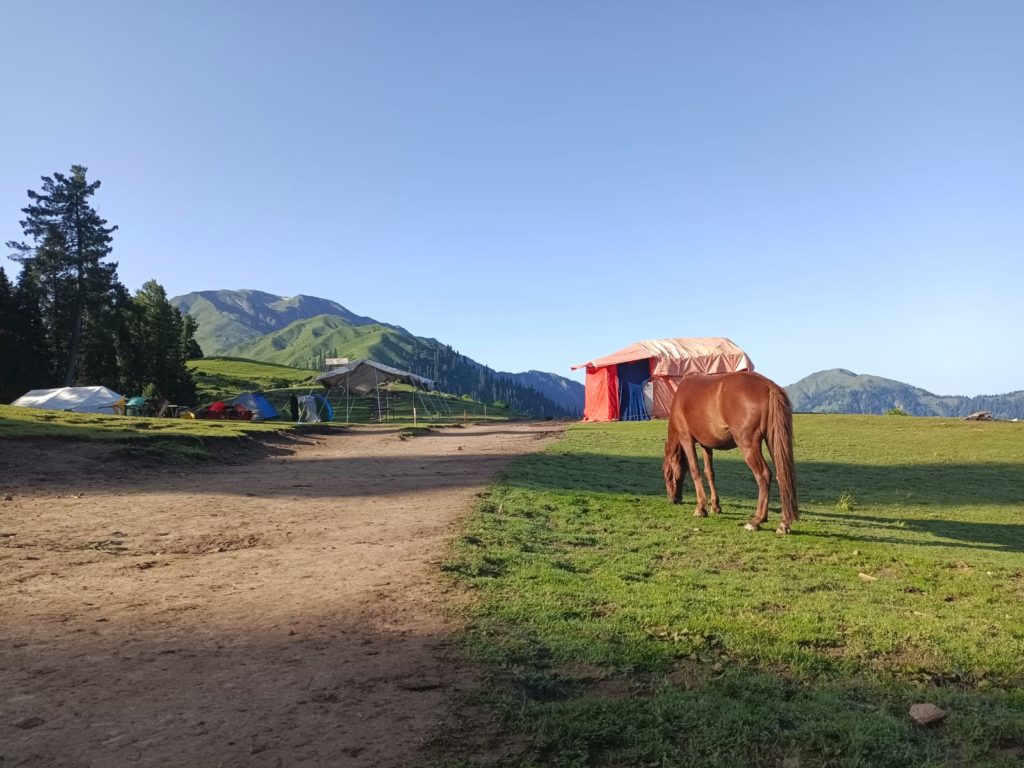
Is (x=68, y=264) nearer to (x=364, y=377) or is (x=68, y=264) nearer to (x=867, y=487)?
(x=364, y=377)

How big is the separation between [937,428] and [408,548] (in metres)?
35.7

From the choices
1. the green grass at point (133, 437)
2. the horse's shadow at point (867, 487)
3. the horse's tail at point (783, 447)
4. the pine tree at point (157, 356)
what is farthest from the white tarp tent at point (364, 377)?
the horse's tail at point (783, 447)

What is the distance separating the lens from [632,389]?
4634 centimetres

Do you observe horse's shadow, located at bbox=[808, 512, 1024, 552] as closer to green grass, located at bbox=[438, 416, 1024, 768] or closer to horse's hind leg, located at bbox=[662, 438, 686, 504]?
green grass, located at bbox=[438, 416, 1024, 768]

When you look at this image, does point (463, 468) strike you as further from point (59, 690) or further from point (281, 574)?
point (59, 690)

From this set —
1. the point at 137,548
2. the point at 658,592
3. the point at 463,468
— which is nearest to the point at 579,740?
the point at 658,592

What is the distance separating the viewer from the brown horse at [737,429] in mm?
9742

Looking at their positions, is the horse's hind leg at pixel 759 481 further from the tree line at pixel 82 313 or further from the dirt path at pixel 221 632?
the tree line at pixel 82 313

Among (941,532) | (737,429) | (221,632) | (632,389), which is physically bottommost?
(941,532)

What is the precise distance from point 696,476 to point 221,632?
857cm

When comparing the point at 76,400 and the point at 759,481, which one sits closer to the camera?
the point at 759,481

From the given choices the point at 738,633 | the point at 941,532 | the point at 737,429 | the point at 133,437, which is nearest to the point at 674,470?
the point at 737,429

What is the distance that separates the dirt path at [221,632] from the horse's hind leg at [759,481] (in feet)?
16.2

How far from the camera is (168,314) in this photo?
62938 millimetres
